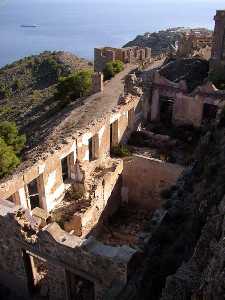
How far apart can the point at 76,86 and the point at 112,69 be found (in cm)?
478

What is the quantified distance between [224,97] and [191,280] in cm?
1823

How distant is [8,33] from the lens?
168 meters

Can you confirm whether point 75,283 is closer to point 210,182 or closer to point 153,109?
point 210,182

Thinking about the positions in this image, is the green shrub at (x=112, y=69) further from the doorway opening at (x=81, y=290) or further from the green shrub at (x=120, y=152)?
the doorway opening at (x=81, y=290)

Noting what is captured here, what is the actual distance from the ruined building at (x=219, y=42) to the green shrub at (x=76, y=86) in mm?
11429

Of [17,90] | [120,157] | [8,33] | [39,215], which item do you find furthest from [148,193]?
[8,33]

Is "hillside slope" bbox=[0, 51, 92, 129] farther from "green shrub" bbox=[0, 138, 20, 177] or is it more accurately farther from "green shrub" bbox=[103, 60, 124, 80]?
"green shrub" bbox=[0, 138, 20, 177]

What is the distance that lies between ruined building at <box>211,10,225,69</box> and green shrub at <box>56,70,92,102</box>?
1143 cm

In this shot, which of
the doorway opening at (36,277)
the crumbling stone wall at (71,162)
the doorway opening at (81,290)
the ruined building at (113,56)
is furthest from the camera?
the ruined building at (113,56)

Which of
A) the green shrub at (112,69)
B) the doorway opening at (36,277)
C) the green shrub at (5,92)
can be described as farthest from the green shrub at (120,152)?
the green shrub at (5,92)

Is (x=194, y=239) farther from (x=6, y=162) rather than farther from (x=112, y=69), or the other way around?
(x=112, y=69)

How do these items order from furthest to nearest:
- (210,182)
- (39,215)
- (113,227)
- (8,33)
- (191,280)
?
(8,33) < (113,227) < (39,215) < (210,182) < (191,280)

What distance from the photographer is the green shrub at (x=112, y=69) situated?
3803 centimetres

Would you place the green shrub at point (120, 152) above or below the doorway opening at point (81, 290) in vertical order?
above
